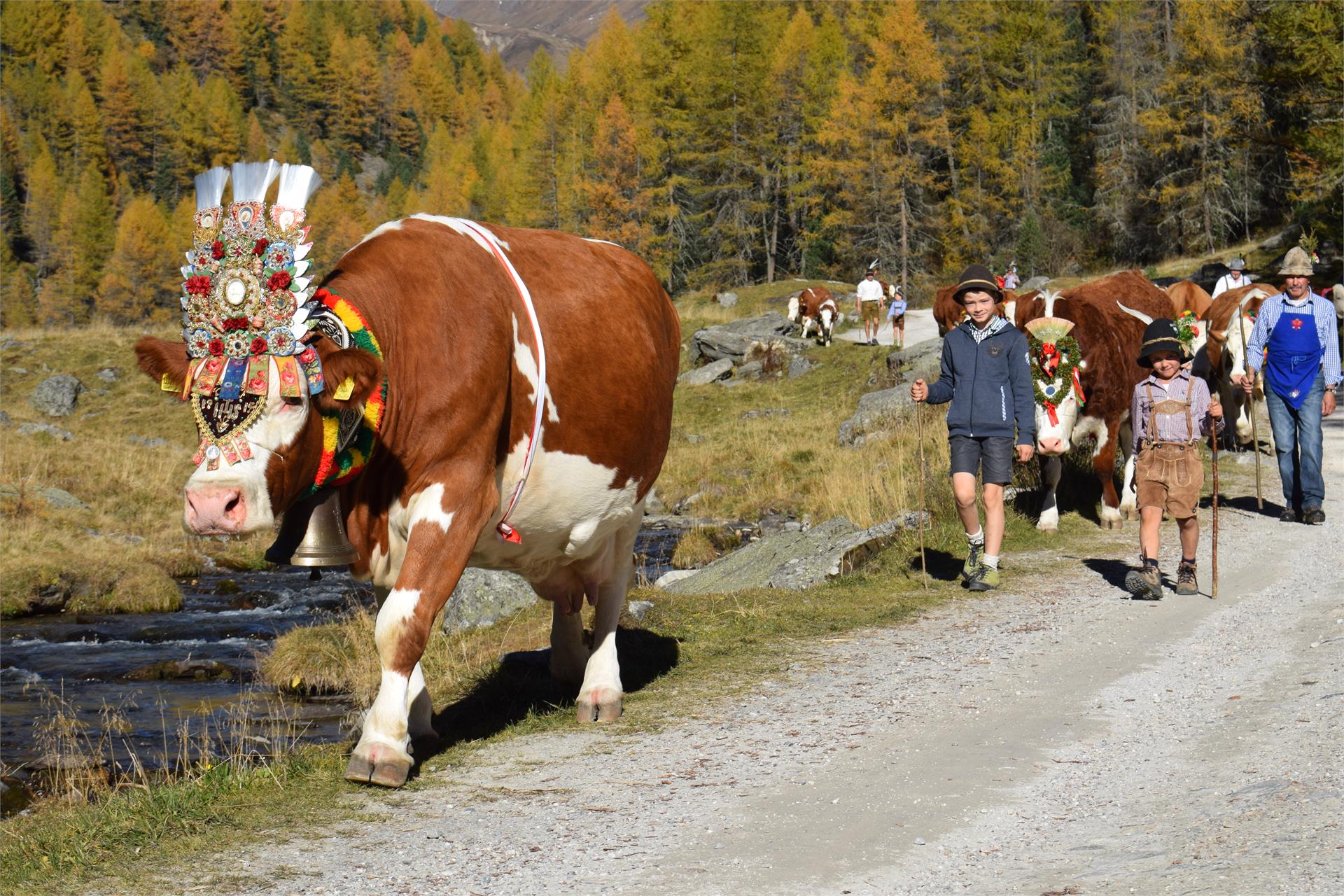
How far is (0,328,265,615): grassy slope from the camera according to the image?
1659cm

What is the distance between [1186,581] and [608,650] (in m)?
4.99

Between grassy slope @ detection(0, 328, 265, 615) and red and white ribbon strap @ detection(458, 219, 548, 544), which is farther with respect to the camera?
grassy slope @ detection(0, 328, 265, 615)

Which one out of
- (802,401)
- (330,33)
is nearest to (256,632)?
(802,401)

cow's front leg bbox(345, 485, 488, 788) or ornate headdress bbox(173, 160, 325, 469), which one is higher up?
ornate headdress bbox(173, 160, 325, 469)

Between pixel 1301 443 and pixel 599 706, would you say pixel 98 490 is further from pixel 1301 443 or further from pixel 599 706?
pixel 1301 443

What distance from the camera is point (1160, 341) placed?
9.81 metres

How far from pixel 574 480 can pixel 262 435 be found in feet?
6.02

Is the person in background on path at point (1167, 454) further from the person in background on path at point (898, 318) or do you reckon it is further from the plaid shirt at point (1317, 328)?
the person in background on path at point (898, 318)

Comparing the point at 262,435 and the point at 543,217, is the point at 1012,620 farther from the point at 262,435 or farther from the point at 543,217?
the point at 543,217

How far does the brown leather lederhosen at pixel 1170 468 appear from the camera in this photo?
32.0ft

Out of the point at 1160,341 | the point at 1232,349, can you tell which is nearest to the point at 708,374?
the point at 1232,349

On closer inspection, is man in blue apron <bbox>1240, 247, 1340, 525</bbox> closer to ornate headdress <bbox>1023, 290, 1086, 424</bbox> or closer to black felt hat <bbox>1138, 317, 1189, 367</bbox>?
ornate headdress <bbox>1023, 290, 1086, 424</bbox>

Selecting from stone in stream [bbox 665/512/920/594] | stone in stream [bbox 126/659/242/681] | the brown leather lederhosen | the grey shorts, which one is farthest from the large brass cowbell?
stone in stream [bbox 126/659/242/681]

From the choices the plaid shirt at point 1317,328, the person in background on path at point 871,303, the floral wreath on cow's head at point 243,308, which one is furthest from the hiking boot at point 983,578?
the person in background on path at point 871,303
